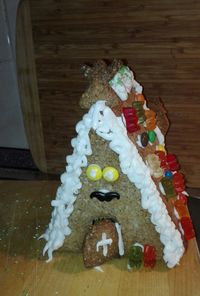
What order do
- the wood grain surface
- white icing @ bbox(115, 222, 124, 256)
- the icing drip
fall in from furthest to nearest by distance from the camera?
1. the wood grain surface
2. white icing @ bbox(115, 222, 124, 256)
3. the icing drip

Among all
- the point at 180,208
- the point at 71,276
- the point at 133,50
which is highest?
the point at 133,50

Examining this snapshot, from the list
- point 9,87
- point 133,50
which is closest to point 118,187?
point 133,50

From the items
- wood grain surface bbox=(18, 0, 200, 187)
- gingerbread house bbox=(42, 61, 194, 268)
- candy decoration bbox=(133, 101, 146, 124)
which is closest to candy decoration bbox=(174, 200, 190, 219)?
gingerbread house bbox=(42, 61, 194, 268)

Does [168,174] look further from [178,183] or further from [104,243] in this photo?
[104,243]

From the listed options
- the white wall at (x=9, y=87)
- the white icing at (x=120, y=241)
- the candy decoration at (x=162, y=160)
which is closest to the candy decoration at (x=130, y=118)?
the candy decoration at (x=162, y=160)

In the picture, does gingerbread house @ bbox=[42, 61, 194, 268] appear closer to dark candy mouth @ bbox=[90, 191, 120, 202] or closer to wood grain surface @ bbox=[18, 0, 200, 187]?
dark candy mouth @ bbox=[90, 191, 120, 202]

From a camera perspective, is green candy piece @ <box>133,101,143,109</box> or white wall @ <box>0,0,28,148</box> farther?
white wall @ <box>0,0,28,148</box>

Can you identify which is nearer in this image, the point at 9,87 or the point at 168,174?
the point at 168,174

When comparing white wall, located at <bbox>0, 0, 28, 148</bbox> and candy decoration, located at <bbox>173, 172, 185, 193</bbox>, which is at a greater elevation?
white wall, located at <bbox>0, 0, 28, 148</bbox>
